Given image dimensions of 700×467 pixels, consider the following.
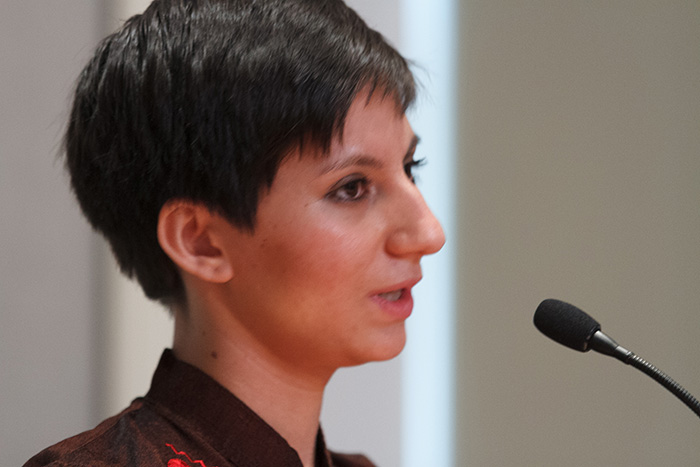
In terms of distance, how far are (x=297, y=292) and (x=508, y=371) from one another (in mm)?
758

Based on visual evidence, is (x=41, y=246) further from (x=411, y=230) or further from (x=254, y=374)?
(x=411, y=230)

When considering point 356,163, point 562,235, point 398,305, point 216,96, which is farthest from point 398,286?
point 562,235

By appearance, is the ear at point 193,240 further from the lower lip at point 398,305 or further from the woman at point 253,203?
the lower lip at point 398,305

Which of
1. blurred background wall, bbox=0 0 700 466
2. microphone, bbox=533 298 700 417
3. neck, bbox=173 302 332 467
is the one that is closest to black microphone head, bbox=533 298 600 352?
microphone, bbox=533 298 700 417

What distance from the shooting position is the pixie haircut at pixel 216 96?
0.87m

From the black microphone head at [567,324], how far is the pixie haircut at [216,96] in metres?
0.28

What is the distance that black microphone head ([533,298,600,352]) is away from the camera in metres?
0.82

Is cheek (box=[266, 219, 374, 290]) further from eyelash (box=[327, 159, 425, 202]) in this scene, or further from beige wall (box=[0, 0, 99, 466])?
beige wall (box=[0, 0, 99, 466])

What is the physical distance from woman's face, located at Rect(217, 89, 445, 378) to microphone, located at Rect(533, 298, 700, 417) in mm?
136

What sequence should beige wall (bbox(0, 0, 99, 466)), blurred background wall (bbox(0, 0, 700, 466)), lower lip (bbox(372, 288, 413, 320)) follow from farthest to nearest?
blurred background wall (bbox(0, 0, 700, 466)) < beige wall (bbox(0, 0, 99, 466)) < lower lip (bbox(372, 288, 413, 320))

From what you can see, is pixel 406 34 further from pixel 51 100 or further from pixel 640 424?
pixel 640 424

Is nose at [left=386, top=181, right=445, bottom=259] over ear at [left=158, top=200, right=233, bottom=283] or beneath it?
over

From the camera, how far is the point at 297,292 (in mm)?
873

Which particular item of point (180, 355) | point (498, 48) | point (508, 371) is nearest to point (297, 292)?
point (180, 355)
